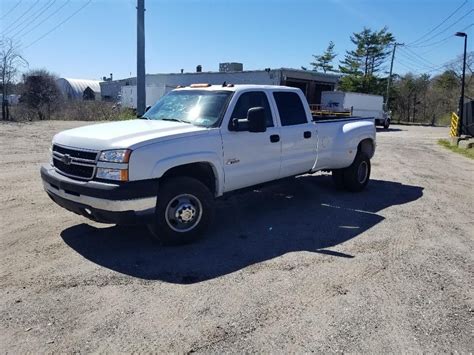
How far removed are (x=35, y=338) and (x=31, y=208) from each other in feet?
12.6

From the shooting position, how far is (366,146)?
351 inches

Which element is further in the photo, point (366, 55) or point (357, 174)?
point (366, 55)

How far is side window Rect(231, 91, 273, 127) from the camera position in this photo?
5969 mm

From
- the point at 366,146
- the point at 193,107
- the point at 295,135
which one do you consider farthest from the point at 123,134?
the point at 366,146

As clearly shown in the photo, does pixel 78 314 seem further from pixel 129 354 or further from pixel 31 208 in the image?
pixel 31 208

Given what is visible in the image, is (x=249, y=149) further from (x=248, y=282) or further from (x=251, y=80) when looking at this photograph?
(x=251, y=80)

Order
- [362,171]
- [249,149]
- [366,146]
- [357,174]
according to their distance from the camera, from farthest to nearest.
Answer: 1. [366,146]
2. [362,171]
3. [357,174]
4. [249,149]

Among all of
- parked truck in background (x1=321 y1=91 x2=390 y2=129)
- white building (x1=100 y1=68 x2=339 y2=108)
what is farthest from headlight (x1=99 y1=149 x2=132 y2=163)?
parked truck in background (x1=321 y1=91 x2=390 y2=129)

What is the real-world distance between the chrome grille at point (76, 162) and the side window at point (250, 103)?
6.45 feet

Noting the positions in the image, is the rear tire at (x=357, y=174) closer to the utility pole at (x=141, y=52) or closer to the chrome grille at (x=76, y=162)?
the chrome grille at (x=76, y=162)

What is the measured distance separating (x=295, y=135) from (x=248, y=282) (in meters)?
3.08

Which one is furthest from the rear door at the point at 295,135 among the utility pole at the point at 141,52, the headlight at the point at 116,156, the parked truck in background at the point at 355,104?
the parked truck in background at the point at 355,104

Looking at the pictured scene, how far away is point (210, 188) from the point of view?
575cm

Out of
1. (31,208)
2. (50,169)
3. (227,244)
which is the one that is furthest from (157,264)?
(31,208)
